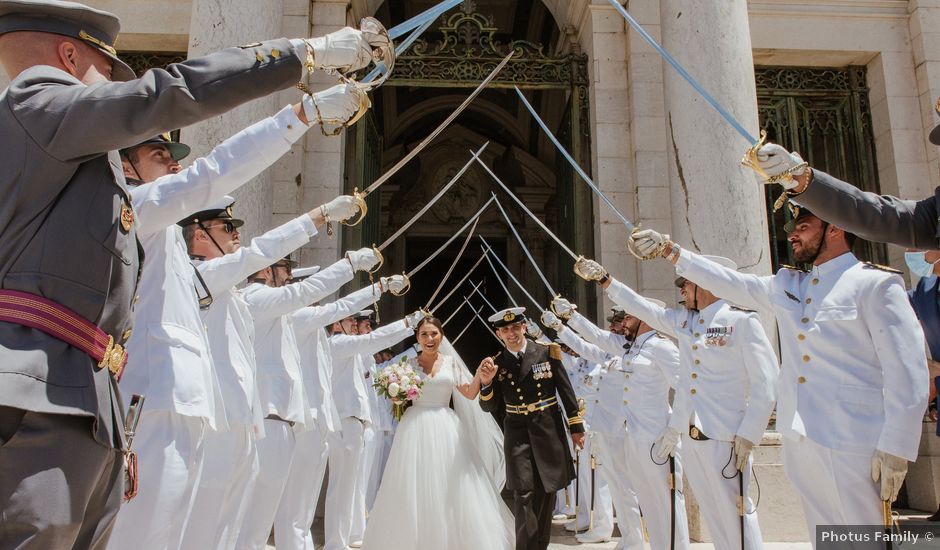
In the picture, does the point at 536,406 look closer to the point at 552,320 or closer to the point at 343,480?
the point at 552,320

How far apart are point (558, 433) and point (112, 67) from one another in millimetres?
5147

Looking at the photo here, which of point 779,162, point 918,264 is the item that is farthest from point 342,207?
point 918,264

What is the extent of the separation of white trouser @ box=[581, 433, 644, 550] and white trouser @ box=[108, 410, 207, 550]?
4787mm

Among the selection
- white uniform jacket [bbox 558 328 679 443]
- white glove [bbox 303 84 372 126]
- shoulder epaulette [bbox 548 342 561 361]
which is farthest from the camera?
shoulder epaulette [bbox 548 342 561 361]

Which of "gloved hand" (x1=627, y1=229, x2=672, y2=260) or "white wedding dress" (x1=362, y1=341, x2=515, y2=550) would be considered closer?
"gloved hand" (x1=627, y1=229, x2=672, y2=260)

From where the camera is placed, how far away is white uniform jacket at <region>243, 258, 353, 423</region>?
17.1ft

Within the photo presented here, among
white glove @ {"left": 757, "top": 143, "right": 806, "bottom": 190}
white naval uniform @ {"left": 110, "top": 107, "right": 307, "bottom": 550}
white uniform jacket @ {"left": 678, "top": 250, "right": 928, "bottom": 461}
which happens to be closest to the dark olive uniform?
white uniform jacket @ {"left": 678, "top": 250, "right": 928, "bottom": 461}

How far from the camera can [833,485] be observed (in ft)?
11.9

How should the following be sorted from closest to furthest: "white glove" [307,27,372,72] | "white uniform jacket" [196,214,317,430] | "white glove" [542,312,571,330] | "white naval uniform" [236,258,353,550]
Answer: "white glove" [307,27,372,72] < "white uniform jacket" [196,214,317,430] < "white naval uniform" [236,258,353,550] < "white glove" [542,312,571,330]

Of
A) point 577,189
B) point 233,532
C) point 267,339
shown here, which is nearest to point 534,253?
point 577,189

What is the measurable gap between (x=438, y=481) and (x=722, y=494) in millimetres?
2559

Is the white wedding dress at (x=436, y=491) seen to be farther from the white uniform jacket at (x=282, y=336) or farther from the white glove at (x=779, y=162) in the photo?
the white glove at (x=779, y=162)

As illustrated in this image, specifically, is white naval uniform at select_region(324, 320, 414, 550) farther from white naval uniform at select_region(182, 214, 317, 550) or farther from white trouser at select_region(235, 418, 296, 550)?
white naval uniform at select_region(182, 214, 317, 550)

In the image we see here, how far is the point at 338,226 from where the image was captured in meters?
9.00
